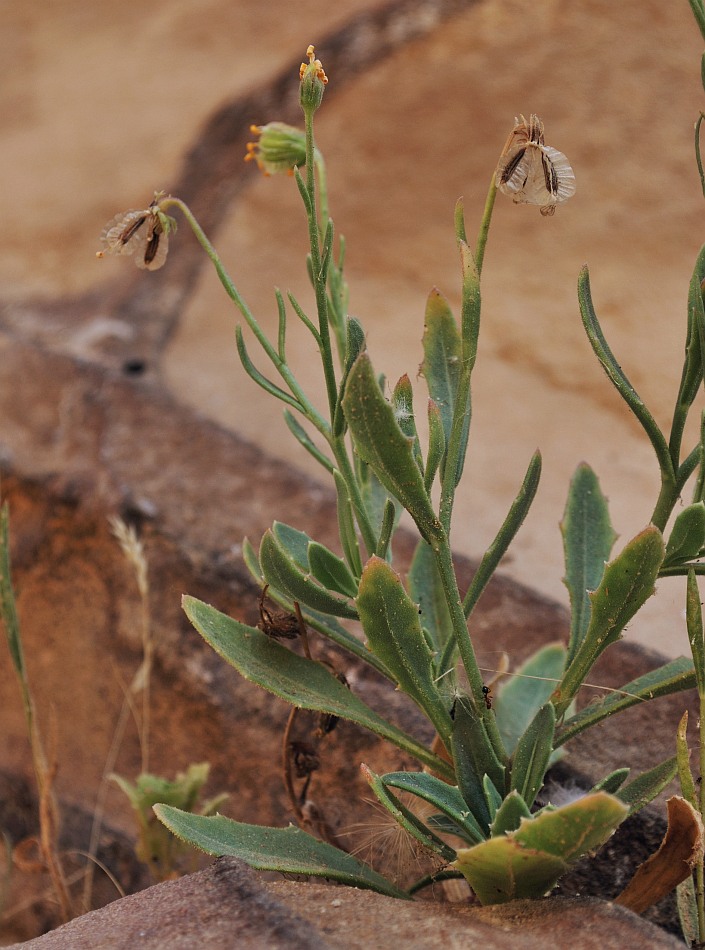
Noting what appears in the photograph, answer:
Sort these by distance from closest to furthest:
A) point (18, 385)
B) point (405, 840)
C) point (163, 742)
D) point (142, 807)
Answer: point (405, 840)
point (142, 807)
point (163, 742)
point (18, 385)

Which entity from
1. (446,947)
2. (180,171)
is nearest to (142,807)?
(446,947)

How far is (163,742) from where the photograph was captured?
6.48 feet

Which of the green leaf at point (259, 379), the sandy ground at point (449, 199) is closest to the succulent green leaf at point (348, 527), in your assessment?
the green leaf at point (259, 379)

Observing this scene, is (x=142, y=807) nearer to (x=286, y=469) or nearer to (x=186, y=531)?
(x=186, y=531)

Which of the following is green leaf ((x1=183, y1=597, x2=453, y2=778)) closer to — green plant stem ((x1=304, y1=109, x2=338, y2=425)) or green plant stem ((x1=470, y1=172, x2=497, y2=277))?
green plant stem ((x1=304, y1=109, x2=338, y2=425))

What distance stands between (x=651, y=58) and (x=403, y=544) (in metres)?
1.89

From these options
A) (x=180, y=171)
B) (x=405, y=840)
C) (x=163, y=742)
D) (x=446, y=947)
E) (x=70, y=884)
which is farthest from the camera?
(x=180, y=171)

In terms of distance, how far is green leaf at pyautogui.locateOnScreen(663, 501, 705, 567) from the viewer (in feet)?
3.48

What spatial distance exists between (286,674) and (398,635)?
22 cm

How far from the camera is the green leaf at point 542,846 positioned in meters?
0.89

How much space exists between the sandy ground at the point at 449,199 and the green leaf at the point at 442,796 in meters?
1.34

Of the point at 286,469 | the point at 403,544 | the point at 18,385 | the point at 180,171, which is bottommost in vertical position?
the point at 403,544

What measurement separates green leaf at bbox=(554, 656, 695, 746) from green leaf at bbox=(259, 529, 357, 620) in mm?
298

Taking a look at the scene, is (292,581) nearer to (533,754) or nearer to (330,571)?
(330,571)
